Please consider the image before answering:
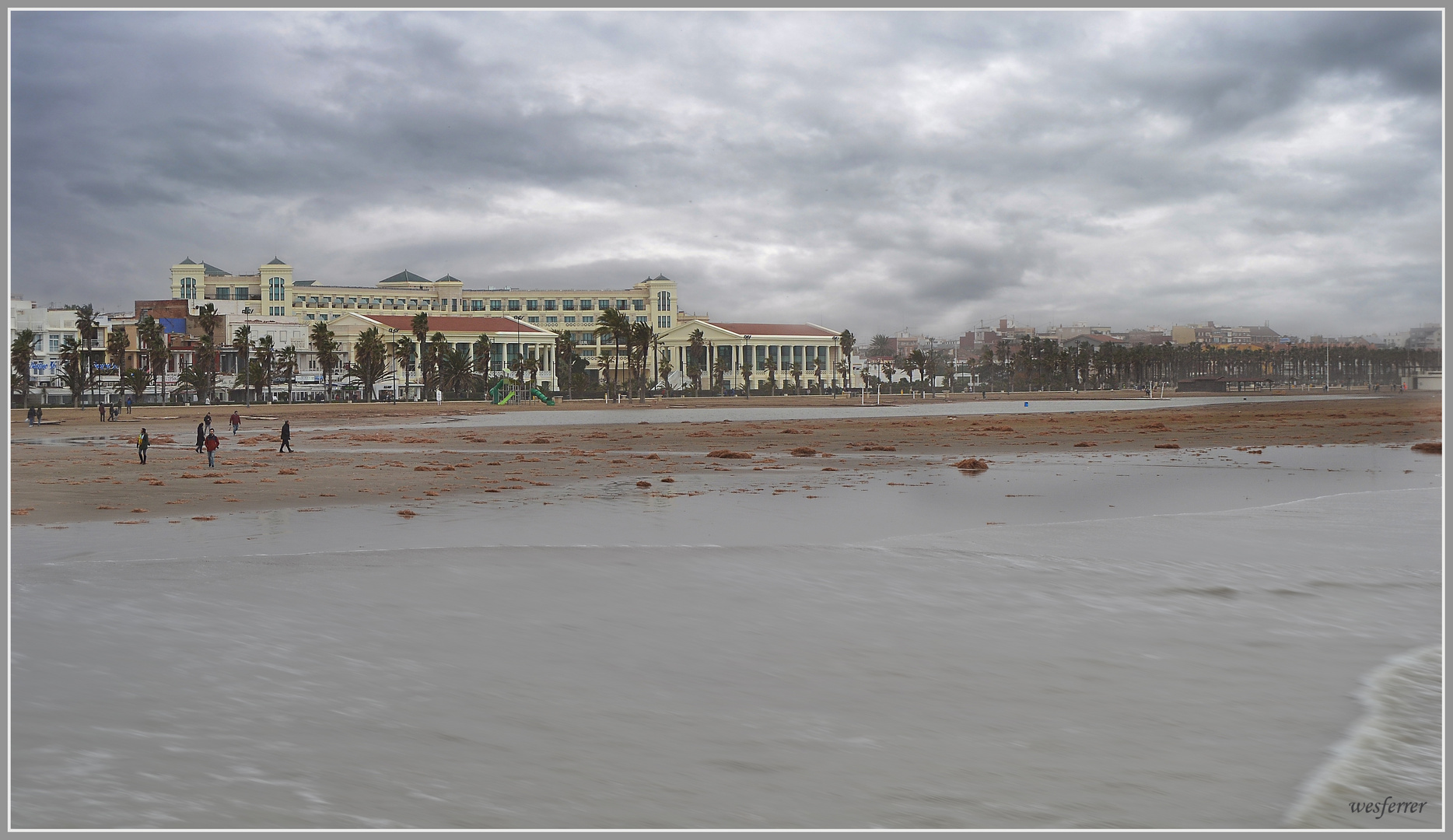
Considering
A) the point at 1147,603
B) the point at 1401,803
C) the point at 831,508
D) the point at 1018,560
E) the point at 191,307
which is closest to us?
the point at 1401,803

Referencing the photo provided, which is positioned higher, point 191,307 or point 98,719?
point 191,307

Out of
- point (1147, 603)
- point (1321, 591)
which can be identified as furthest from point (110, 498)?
point (1321, 591)

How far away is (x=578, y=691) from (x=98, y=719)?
3513 mm

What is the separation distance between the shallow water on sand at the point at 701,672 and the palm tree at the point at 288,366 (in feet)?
390

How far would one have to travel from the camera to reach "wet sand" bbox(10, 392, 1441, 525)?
23750mm

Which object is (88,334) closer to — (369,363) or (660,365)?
(369,363)

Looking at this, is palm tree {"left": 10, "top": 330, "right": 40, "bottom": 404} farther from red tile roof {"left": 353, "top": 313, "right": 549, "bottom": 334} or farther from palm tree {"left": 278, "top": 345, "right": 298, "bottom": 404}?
red tile roof {"left": 353, "top": 313, "right": 549, "bottom": 334}

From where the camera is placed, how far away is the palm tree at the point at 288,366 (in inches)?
5049

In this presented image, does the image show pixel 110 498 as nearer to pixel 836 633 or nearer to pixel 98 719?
pixel 98 719

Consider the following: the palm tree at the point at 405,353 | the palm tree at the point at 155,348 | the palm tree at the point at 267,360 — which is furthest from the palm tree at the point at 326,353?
the palm tree at the point at 155,348

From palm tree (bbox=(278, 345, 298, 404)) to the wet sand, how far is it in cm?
5239

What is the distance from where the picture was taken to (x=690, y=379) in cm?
17988

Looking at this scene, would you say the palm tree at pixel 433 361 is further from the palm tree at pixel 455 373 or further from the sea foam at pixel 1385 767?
the sea foam at pixel 1385 767

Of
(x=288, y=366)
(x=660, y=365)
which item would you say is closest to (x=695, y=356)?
(x=660, y=365)
